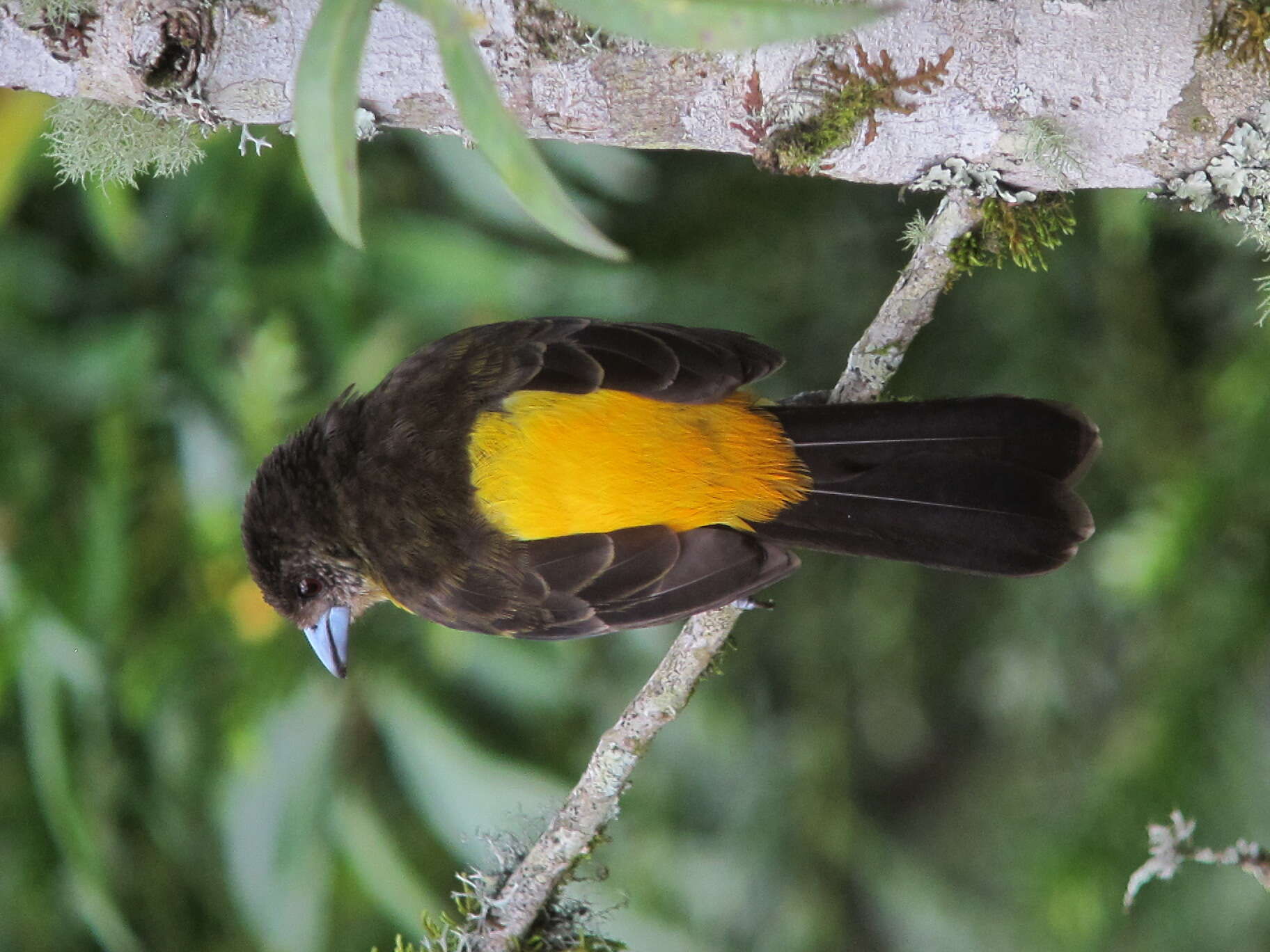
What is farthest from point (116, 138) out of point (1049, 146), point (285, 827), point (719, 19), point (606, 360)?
point (285, 827)

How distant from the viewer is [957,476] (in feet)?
7.69

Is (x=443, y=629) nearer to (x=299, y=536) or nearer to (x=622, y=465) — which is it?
(x=299, y=536)

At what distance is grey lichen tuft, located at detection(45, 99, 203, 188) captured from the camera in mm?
2080

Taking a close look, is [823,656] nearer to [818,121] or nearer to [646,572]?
[646,572]

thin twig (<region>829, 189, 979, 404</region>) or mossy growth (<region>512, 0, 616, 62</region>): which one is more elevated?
thin twig (<region>829, 189, 979, 404</region>)

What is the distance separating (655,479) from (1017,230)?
88 cm

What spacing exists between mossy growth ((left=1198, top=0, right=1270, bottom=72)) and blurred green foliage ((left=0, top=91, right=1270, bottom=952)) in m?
1.13

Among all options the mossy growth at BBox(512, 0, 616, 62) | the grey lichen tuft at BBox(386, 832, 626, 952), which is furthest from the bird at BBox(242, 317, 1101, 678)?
the mossy growth at BBox(512, 0, 616, 62)

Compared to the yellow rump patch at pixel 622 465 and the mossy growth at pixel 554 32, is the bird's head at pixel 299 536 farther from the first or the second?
the mossy growth at pixel 554 32

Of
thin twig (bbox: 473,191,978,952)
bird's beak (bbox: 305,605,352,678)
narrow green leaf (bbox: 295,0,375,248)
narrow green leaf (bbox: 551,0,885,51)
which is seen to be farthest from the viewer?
bird's beak (bbox: 305,605,352,678)

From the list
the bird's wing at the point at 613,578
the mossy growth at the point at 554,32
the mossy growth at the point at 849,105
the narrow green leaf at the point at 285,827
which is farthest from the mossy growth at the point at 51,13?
the narrow green leaf at the point at 285,827

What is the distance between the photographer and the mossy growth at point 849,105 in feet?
5.80

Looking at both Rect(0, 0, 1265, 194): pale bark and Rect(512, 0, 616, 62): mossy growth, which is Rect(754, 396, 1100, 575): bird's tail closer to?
Rect(0, 0, 1265, 194): pale bark

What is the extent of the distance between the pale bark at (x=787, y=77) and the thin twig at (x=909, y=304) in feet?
0.43
